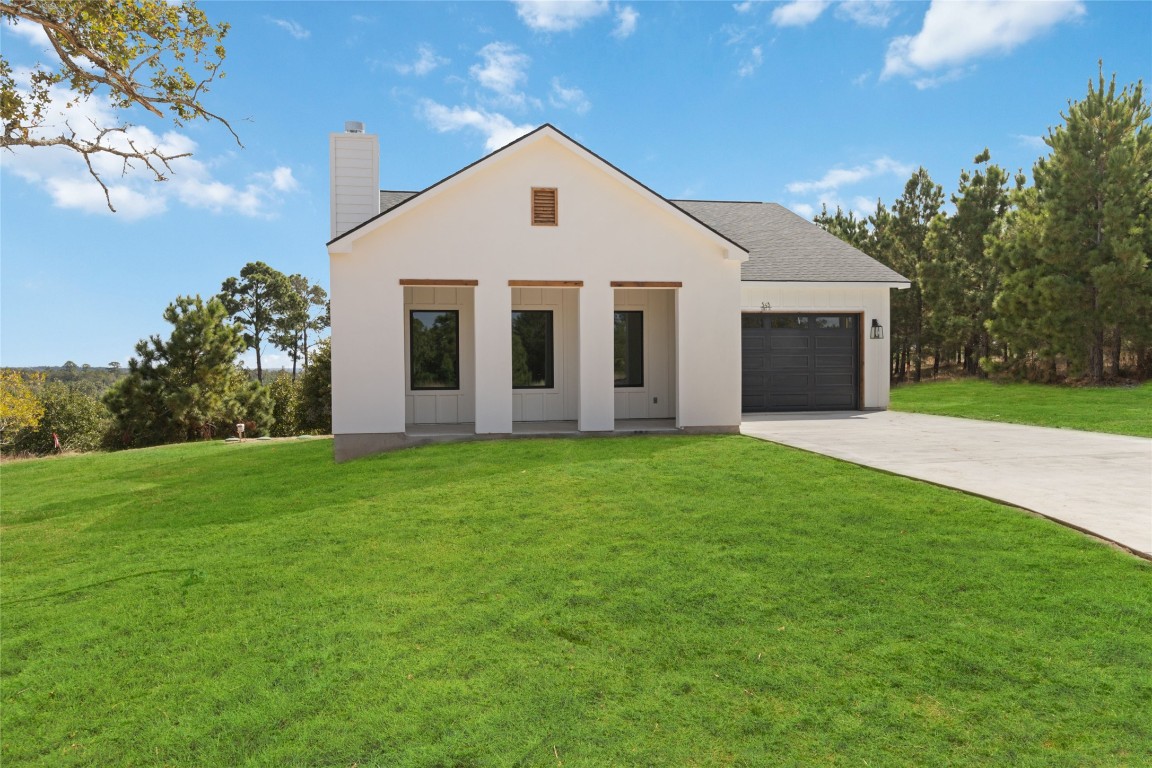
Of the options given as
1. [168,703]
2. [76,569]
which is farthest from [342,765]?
[76,569]

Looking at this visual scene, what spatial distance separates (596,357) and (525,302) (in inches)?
102

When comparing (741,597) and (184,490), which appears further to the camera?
(184,490)

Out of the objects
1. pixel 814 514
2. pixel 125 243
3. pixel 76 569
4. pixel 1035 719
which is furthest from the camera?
pixel 125 243

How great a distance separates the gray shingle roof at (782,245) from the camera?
18234 mm

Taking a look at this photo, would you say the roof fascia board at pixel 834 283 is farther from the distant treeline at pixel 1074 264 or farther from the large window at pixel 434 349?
the distant treeline at pixel 1074 264

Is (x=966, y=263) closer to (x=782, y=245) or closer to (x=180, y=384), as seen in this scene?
(x=782, y=245)

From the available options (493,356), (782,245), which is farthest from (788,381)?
(493,356)

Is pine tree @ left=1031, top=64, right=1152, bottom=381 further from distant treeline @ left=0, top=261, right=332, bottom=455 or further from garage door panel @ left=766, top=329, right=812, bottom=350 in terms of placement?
distant treeline @ left=0, top=261, right=332, bottom=455

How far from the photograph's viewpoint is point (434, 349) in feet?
47.5

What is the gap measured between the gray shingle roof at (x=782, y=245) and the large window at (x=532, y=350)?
4685 mm

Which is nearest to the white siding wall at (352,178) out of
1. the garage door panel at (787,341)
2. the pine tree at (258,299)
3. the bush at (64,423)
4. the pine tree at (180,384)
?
the garage door panel at (787,341)

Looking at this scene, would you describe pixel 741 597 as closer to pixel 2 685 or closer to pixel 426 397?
pixel 2 685

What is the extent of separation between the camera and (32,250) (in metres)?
14.0

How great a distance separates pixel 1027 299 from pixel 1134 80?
8575 millimetres
